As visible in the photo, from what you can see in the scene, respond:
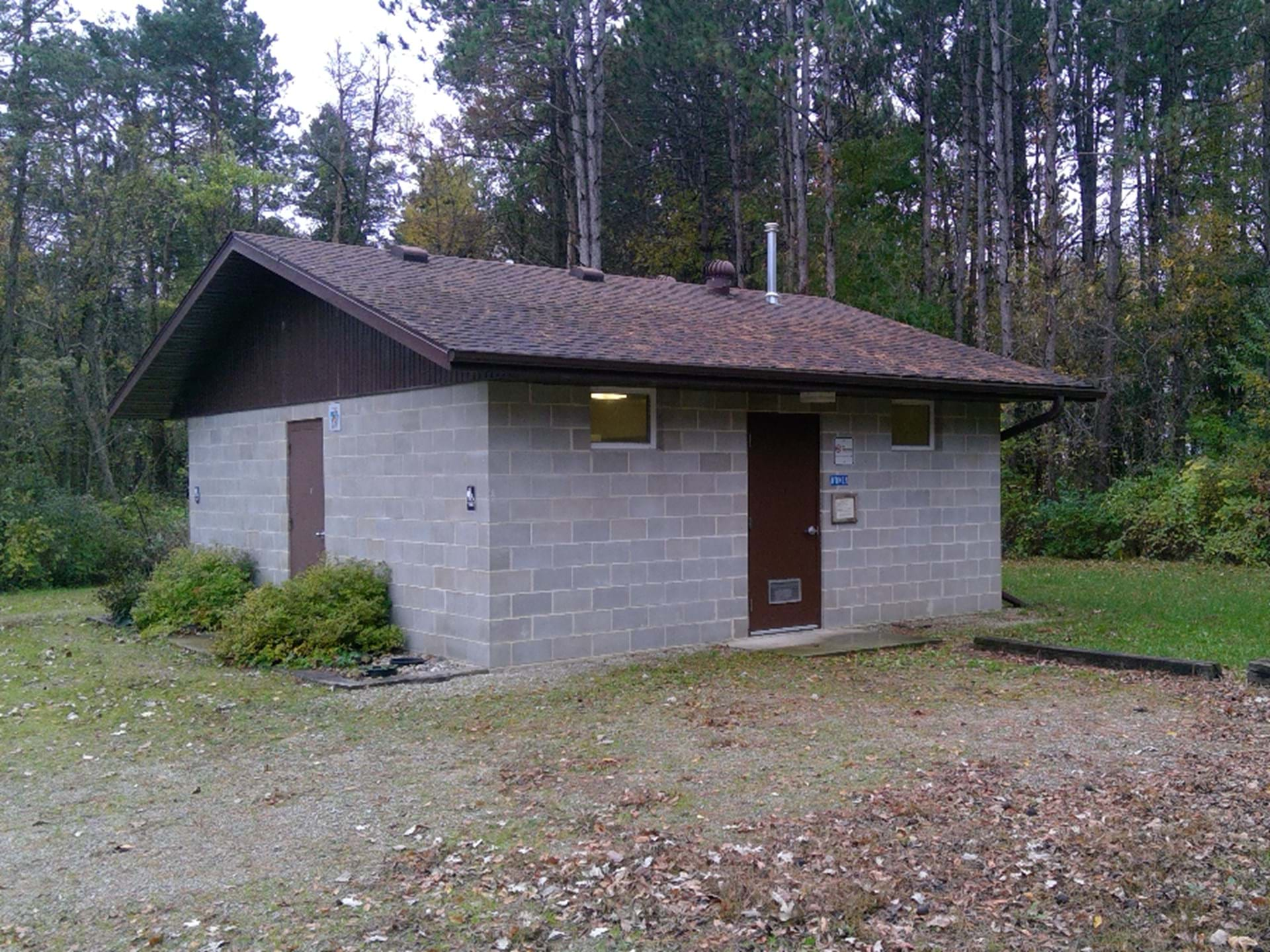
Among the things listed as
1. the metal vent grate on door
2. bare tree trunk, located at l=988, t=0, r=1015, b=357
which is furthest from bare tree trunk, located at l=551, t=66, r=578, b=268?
the metal vent grate on door

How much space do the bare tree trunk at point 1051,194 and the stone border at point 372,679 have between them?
15.2 m

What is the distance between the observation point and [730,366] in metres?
10.4

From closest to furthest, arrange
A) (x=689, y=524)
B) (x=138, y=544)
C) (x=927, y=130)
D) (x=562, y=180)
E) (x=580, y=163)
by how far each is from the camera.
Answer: (x=689, y=524) → (x=138, y=544) → (x=580, y=163) → (x=927, y=130) → (x=562, y=180)

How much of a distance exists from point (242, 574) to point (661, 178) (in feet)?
64.5

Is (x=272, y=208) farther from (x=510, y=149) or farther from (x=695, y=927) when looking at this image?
(x=695, y=927)

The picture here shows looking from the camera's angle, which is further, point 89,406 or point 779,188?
point 779,188

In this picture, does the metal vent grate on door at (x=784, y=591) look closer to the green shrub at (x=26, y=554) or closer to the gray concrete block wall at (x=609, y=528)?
the gray concrete block wall at (x=609, y=528)

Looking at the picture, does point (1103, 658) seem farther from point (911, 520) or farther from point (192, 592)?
point (192, 592)

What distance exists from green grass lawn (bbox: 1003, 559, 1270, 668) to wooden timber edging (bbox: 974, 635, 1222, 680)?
597 mm

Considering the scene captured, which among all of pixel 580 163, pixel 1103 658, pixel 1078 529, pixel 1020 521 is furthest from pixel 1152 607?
pixel 580 163

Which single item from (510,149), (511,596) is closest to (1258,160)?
(510,149)

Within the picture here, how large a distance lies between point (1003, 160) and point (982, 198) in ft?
9.08

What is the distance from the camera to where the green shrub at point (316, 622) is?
10.3 meters

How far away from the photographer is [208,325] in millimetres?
13852
